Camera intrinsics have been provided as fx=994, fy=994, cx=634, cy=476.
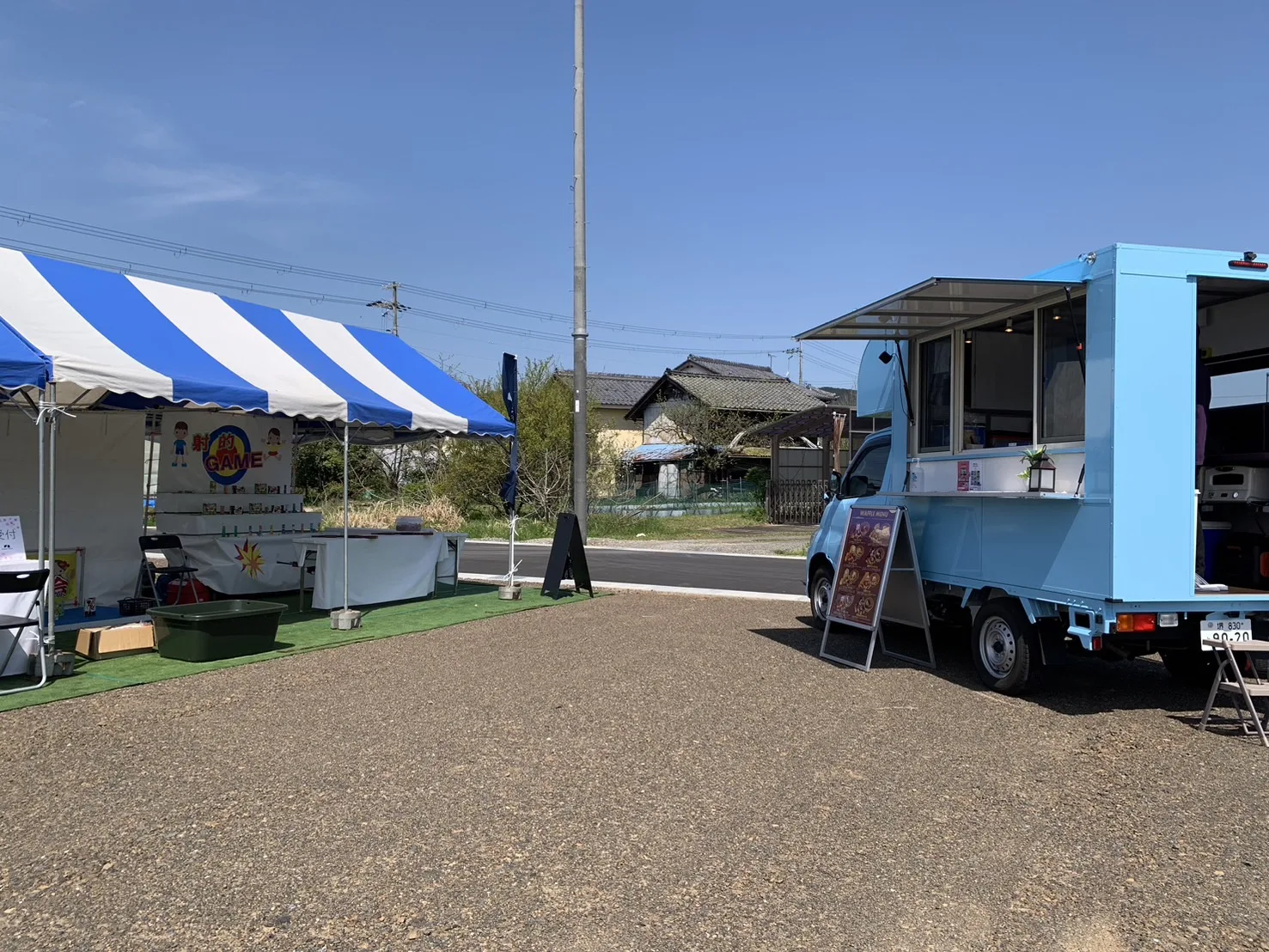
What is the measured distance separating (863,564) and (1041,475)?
196 cm

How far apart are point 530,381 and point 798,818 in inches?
930

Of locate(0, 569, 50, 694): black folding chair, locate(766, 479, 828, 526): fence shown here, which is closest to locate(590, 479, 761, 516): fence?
locate(766, 479, 828, 526): fence

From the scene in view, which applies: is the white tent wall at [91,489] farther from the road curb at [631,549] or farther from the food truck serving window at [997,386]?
the road curb at [631,549]

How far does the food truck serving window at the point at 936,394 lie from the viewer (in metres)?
7.96

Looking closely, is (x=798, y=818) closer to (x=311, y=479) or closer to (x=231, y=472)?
(x=231, y=472)

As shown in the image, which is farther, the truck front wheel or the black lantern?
the truck front wheel

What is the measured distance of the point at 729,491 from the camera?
1302 inches

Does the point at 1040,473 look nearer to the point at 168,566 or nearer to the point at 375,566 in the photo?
the point at 375,566

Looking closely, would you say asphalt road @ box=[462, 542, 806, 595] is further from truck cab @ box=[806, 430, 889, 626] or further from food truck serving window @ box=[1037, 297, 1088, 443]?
food truck serving window @ box=[1037, 297, 1088, 443]

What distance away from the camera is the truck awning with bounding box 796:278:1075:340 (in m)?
6.59

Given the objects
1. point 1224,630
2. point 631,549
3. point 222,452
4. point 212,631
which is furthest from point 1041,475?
point 631,549

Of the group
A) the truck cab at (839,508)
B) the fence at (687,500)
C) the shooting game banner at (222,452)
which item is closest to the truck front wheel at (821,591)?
the truck cab at (839,508)

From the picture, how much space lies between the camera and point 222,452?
1178cm

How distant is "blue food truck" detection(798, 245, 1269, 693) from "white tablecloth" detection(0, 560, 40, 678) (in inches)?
249
